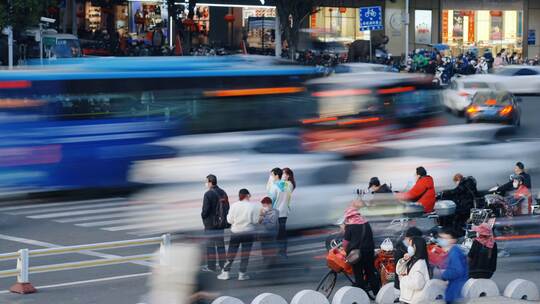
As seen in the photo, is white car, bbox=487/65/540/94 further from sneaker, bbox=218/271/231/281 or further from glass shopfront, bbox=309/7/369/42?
sneaker, bbox=218/271/231/281

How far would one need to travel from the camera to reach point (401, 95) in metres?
28.6

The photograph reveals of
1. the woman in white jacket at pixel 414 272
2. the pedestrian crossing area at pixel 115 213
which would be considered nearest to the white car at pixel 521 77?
the pedestrian crossing area at pixel 115 213

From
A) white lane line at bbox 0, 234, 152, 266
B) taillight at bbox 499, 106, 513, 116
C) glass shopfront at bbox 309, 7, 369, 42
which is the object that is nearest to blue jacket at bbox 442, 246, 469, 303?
white lane line at bbox 0, 234, 152, 266

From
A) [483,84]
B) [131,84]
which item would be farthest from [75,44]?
[131,84]

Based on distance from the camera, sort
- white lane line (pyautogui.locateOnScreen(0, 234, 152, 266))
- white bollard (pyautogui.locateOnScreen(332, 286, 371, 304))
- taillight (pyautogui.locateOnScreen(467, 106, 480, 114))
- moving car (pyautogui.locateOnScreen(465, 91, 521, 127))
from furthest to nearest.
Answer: taillight (pyautogui.locateOnScreen(467, 106, 480, 114)), moving car (pyautogui.locateOnScreen(465, 91, 521, 127)), white lane line (pyautogui.locateOnScreen(0, 234, 152, 266)), white bollard (pyautogui.locateOnScreen(332, 286, 371, 304))

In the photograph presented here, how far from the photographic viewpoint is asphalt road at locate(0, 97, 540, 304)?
15.4m

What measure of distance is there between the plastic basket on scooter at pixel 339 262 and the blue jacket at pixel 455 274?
6.39 feet

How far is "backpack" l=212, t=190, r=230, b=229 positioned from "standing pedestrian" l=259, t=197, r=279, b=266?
602 mm

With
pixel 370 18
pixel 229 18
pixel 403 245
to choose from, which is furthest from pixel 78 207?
pixel 229 18

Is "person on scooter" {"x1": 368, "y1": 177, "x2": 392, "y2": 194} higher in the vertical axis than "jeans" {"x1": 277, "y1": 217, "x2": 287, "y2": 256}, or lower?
higher

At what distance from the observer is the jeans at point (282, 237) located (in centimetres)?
1462

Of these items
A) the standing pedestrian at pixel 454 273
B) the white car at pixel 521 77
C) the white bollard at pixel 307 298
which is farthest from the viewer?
the white car at pixel 521 77

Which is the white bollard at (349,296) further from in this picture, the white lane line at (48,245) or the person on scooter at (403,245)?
the white lane line at (48,245)

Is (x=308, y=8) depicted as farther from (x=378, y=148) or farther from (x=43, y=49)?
(x=378, y=148)
